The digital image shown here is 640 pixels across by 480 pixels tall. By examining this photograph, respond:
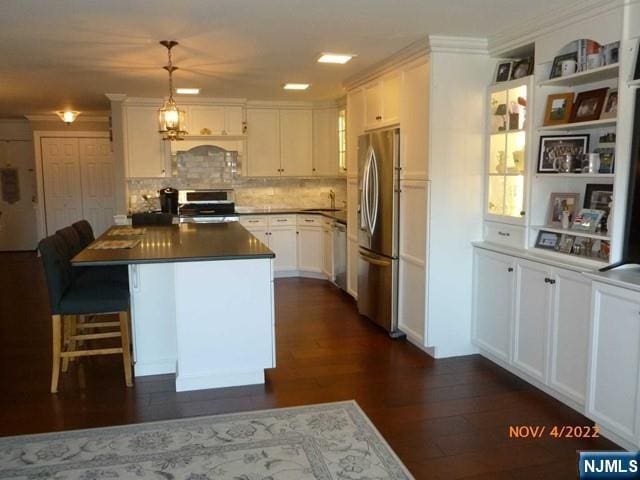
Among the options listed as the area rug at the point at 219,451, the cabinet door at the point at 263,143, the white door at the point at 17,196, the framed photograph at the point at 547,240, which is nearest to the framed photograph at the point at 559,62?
the framed photograph at the point at 547,240

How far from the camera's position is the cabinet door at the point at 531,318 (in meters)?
3.39

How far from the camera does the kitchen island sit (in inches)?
138

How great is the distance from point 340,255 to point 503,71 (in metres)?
3.02

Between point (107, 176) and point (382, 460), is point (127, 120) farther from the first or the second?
point (382, 460)

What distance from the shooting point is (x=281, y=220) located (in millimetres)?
7227

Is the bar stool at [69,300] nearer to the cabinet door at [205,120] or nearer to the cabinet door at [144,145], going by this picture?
the cabinet door at [144,145]

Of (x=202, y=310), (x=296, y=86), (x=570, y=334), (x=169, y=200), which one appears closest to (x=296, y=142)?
(x=296, y=86)

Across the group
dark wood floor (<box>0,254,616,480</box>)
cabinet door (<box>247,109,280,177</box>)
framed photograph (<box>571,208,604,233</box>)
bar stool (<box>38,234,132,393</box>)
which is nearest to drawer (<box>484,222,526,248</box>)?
framed photograph (<box>571,208,604,233</box>)

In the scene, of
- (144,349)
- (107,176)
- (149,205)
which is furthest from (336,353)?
(107,176)

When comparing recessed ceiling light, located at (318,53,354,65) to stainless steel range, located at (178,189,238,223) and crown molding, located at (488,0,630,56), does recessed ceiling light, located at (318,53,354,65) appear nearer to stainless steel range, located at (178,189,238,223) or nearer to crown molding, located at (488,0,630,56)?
crown molding, located at (488,0,630,56)

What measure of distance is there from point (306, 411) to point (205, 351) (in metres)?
0.81

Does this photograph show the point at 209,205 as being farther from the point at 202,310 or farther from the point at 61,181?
the point at 61,181

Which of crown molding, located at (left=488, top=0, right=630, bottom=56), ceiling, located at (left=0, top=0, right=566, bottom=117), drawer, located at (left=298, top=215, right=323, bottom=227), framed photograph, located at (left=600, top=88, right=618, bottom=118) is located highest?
ceiling, located at (left=0, top=0, right=566, bottom=117)

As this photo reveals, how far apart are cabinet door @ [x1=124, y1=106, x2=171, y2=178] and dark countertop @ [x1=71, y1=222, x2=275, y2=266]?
2254 mm
